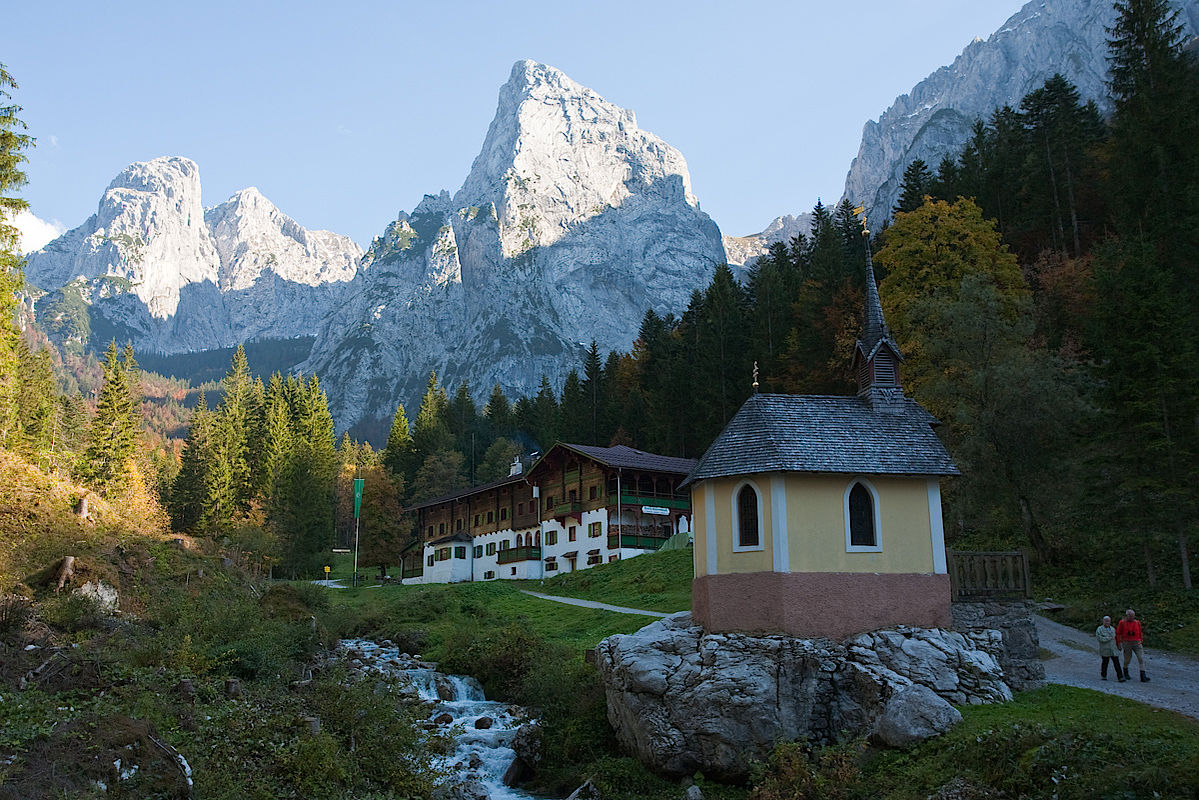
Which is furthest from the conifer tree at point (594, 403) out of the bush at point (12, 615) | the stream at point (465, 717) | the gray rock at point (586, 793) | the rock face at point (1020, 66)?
the rock face at point (1020, 66)

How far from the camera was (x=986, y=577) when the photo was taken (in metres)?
25.2

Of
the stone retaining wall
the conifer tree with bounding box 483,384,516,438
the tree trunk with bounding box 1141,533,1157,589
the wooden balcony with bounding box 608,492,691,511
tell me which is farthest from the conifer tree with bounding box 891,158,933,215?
the conifer tree with bounding box 483,384,516,438

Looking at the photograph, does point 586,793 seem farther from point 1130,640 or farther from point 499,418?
point 499,418

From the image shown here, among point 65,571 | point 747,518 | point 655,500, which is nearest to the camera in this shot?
point 747,518

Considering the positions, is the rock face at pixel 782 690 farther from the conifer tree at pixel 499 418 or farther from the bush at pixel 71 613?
the conifer tree at pixel 499 418

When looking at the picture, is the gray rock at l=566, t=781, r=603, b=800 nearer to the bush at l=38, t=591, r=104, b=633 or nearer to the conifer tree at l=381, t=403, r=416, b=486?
the bush at l=38, t=591, r=104, b=633

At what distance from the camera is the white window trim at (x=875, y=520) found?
24281mm

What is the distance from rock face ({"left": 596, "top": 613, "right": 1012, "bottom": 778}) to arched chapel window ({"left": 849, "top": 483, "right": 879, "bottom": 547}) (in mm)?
2434

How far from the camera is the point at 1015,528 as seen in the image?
40.2 m

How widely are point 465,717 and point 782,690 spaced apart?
10.8 m

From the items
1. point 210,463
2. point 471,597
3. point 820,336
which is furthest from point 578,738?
point 210,463

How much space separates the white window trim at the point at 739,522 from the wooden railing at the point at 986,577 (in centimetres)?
561

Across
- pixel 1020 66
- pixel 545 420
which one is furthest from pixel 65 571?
pixel 1020 66

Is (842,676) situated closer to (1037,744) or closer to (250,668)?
(1037,744)
